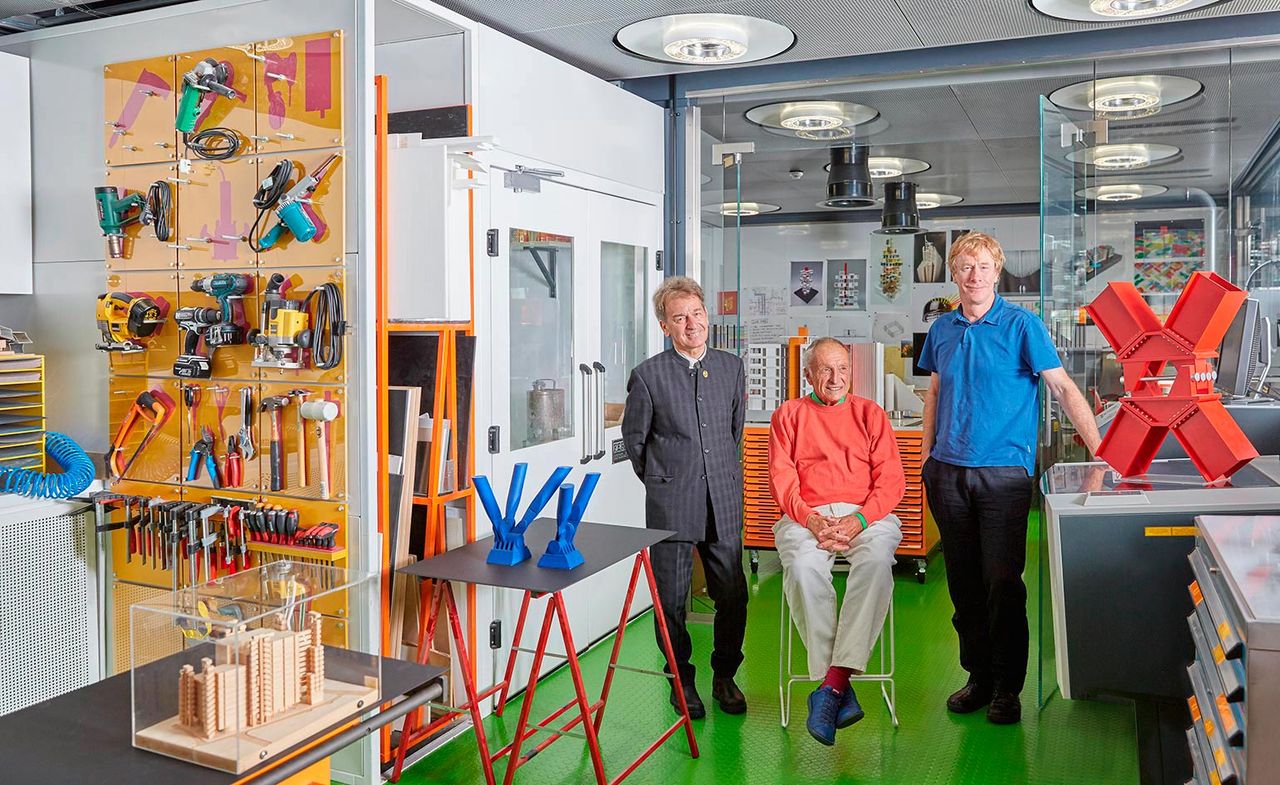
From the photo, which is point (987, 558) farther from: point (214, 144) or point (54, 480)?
point (54, 480)

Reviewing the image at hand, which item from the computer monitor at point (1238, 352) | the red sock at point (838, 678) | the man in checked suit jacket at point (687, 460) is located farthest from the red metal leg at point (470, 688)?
the computer monitor at point (1238, 352)

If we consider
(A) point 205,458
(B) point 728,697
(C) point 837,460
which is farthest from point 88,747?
(C) point 837,460

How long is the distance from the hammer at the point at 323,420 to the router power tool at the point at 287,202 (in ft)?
1.55

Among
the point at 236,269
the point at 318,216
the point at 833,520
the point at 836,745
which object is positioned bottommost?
the point at 836,745

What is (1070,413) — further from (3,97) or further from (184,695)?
(3,97)

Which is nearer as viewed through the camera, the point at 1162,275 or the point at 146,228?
the point at 146,228

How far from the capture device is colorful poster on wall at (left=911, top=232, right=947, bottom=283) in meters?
10.7

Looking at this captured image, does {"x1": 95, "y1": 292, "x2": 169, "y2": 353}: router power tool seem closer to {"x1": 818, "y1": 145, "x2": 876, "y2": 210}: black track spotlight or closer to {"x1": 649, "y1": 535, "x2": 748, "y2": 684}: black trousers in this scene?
{"x1": 649, "y1": 535, "x2": 748, "y2": 684}: black trousers

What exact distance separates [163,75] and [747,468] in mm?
3743

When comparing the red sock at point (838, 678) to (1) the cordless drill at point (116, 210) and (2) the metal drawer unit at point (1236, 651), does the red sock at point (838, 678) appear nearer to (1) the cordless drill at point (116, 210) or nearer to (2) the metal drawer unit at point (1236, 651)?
(2) the metal drawer unit at point (1236, 651)

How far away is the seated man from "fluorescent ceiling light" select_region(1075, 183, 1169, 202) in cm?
141

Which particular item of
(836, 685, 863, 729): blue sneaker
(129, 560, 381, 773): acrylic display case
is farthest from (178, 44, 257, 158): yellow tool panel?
(836, 685, 863, 729): blue sneaker

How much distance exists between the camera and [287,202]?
3086 mm

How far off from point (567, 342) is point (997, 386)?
170cm
